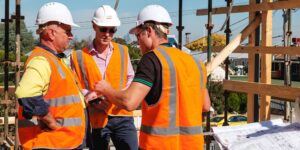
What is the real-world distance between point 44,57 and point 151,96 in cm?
72

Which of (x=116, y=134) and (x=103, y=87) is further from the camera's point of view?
(x=116, y=134)

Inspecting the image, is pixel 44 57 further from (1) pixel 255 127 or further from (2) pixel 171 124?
(1) pixel 255 127

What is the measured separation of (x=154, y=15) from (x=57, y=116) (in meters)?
0.89

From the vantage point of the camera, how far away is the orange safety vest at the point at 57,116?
2.96 meters

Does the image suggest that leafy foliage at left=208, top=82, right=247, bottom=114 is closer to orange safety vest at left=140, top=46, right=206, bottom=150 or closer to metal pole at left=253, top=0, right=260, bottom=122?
metal pole at left=253, top=0, right=260, bottom=122

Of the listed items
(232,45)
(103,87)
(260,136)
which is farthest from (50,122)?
(232,45)

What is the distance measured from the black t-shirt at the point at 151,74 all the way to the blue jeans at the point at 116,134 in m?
1.22

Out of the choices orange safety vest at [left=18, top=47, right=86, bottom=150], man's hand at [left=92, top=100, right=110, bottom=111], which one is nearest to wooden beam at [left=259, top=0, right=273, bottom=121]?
man's hand at [left=92, top=100, right=110, bottom=111]

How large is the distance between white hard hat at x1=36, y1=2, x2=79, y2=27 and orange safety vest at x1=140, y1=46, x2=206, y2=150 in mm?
696

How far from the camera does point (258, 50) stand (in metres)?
5.21

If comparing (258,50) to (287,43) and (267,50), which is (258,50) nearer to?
(267,50)

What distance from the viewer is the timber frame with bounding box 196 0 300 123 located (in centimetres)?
485

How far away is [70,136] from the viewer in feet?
9.95

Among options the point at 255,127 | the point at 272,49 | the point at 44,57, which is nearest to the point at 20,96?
the point at 44,57
